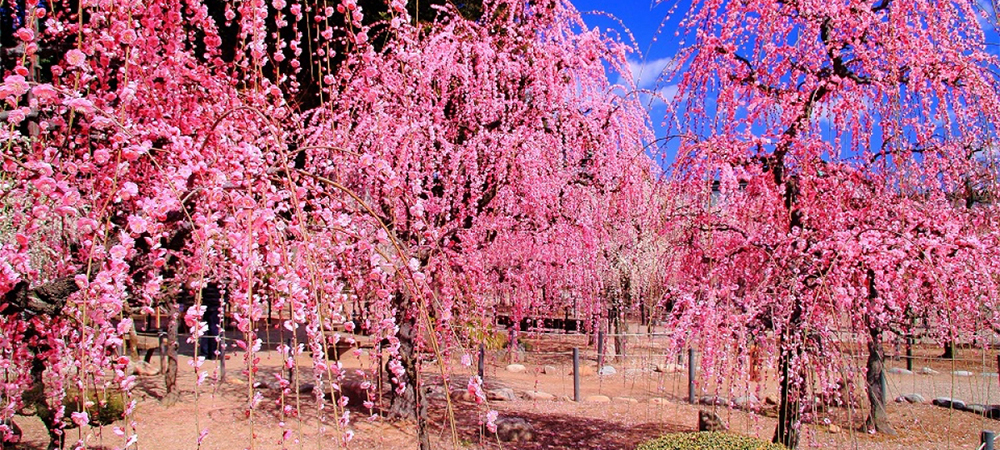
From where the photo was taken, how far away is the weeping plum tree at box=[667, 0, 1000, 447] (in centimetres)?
413

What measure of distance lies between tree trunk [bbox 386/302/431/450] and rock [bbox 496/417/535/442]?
97cm

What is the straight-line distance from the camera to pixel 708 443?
11.8 feet

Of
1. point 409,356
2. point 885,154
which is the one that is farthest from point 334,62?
point 885,154

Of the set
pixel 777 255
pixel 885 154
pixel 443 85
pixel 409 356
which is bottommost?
pixel 409 356

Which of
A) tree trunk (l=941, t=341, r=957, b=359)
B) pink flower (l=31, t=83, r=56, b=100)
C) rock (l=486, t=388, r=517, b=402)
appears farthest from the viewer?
rock (l=486, t=388, r=517, b=402)

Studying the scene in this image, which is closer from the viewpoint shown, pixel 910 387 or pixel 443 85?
pixel 443 85

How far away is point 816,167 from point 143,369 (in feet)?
32.3

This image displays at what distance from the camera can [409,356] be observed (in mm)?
6074

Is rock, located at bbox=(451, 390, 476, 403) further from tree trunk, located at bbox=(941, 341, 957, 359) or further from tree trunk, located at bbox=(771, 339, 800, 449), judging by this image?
tree trunk, located at bbox=(941, 341, 957, 359)

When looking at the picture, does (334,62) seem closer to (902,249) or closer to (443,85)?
(443,85)

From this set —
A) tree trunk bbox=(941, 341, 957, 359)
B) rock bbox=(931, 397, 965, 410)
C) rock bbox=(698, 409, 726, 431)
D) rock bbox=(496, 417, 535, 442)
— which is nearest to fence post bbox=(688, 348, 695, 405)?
rock bbox=(698, 409, 726, 431)

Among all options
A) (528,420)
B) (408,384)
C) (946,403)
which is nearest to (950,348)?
(946,403)

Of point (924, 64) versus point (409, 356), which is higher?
point (924, 64)

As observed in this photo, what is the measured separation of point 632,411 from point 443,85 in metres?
5.36
